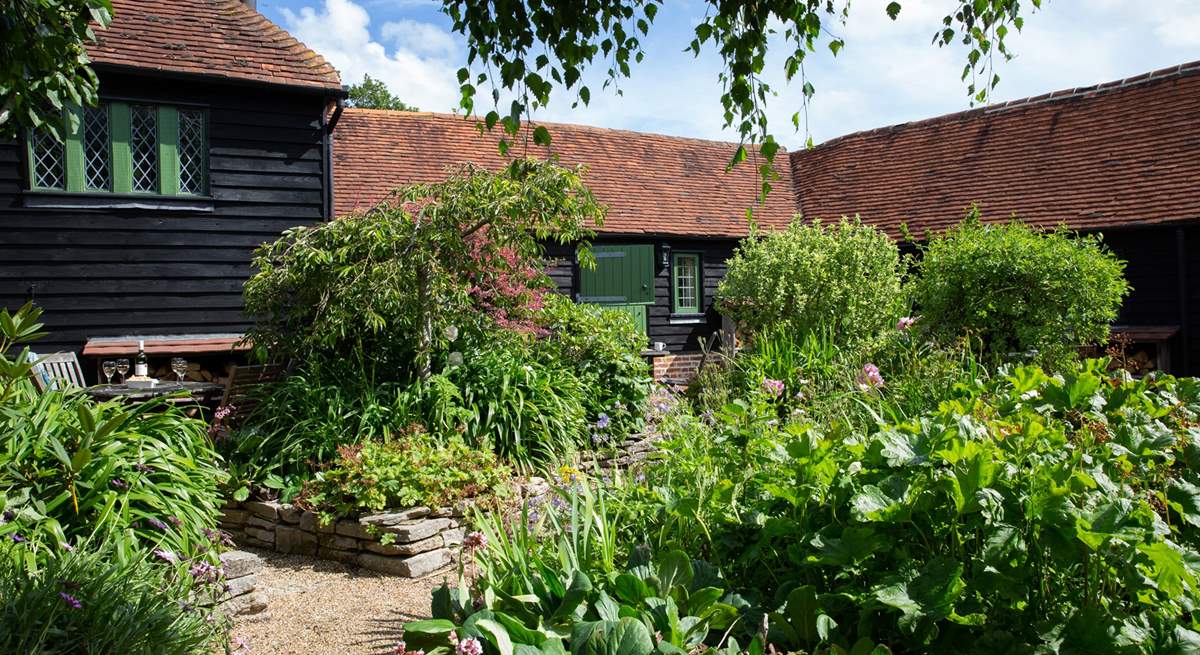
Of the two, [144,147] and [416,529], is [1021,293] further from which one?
[144,147]

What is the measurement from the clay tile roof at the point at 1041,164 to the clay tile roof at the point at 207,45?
10.1 metres

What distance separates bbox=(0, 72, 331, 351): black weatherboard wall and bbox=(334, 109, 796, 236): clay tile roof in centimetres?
261

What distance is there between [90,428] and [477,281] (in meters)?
4.44

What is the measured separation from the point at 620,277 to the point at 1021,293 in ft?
23.4

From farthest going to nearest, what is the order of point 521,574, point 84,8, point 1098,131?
point 1098,131 < point 84,8 < point 521,574

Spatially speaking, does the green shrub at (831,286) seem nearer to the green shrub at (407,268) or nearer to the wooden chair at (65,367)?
the green shrub at (407,268)

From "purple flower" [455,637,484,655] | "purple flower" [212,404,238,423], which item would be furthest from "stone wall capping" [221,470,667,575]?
"purple flower" [455,637,484,655]

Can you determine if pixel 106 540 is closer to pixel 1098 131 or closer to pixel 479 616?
pixel 479 616

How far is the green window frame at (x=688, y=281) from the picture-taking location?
15719 mm

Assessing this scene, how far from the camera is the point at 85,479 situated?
3982mm

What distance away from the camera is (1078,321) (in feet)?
28.8

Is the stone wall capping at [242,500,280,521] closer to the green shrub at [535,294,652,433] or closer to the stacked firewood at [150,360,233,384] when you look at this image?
the green shrub at [535,294,652,433]

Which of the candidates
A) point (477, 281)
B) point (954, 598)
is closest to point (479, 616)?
point (954, 598)

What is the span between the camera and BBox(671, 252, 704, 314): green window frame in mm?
15719
